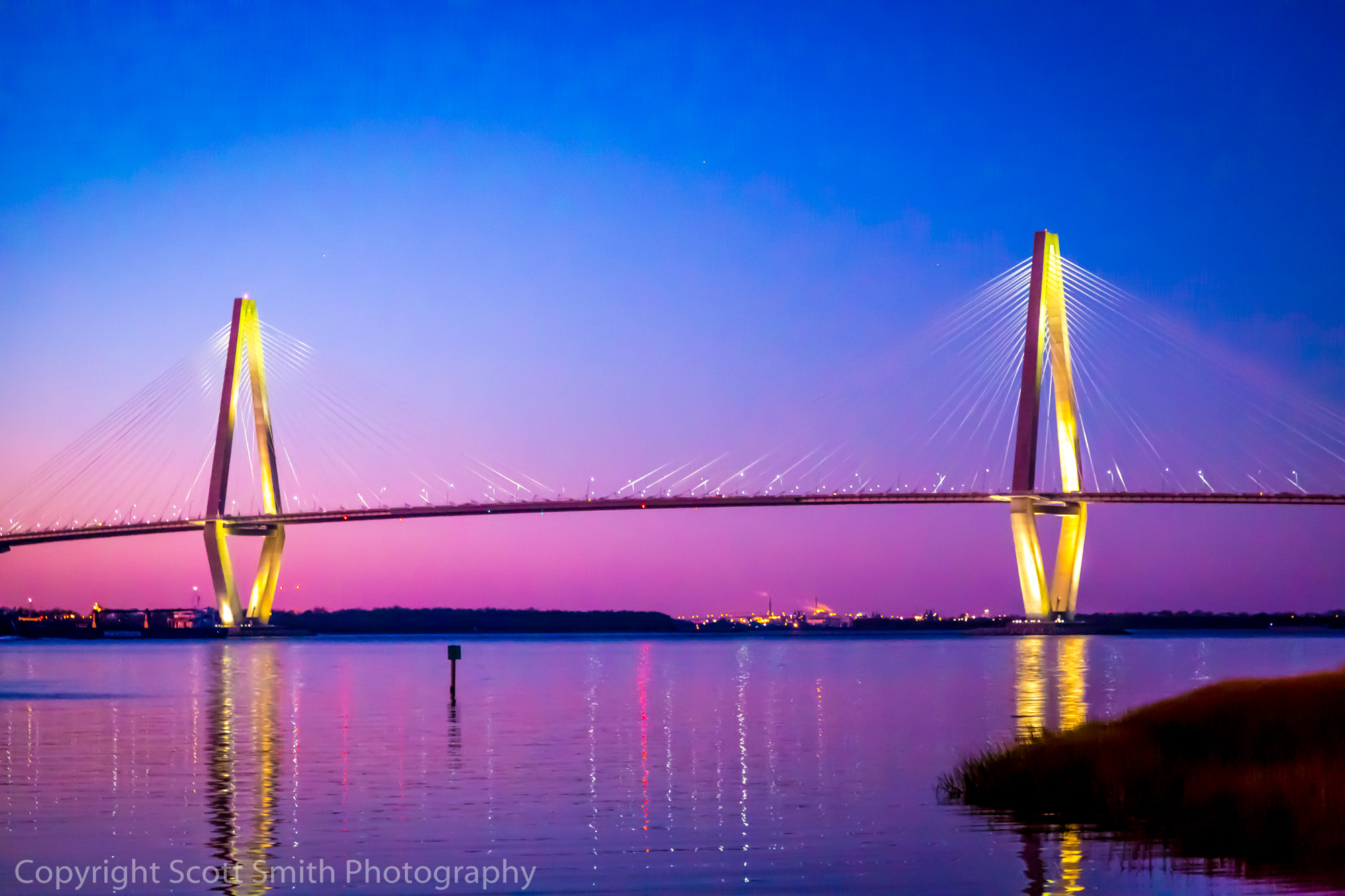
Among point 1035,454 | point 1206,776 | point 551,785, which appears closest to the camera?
point 1206,776

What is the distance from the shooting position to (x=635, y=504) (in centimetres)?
7231

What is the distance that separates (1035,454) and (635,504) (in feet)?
61.3

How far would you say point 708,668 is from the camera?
54062 millimetres

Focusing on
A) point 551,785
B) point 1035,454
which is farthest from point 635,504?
point 551,785

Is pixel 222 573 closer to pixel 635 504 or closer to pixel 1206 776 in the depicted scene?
pixel 635 504

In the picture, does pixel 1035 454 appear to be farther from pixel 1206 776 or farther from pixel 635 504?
pixel 1206 776

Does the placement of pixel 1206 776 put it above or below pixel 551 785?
above

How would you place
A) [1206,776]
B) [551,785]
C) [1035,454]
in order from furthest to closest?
[1035,454]
[551,785]
[1206,776]

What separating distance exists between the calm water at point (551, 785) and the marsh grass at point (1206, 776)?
27.8 inches

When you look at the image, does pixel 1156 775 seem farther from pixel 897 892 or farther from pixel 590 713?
pixel 590 713

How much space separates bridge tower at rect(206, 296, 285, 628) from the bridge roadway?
23.7 inches

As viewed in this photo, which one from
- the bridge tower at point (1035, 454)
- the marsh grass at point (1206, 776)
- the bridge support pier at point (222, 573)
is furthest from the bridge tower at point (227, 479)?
the marsh grass at point (1206, 776)

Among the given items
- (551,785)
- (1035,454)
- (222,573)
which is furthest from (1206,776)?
(222,573)

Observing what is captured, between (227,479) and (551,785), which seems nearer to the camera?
(551,785)
